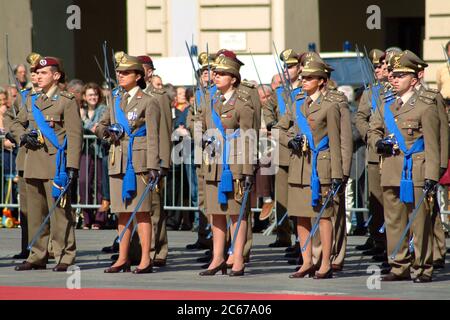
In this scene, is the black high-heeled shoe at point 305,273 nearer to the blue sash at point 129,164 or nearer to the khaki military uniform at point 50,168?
the blue sash at point 129,164

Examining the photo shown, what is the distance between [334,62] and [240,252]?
349 inches

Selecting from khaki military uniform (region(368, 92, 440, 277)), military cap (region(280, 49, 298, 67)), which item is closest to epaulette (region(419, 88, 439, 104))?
khaki military uniform (region(368, 92, 440, 277))

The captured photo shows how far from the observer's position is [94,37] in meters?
31.5

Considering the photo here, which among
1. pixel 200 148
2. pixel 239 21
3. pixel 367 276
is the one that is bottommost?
pixel 367 276

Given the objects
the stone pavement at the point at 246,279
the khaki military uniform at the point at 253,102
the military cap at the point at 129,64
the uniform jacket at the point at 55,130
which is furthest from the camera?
the uniform jacket at the point at 55,130

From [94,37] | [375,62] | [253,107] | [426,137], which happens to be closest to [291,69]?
[375,62]

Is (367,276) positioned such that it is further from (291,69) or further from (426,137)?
(291,69)

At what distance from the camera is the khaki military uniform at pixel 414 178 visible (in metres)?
13.3

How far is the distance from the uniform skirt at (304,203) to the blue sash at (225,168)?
0.58 m

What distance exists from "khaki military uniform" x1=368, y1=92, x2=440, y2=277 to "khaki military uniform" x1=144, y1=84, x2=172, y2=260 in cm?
204

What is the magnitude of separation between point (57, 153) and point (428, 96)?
11.9 ft

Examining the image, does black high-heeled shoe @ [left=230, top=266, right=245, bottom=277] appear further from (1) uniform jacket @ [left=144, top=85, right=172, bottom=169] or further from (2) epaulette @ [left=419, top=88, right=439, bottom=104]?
(2) epaulette @ [left=419, top=88, right=439, bottom=104]

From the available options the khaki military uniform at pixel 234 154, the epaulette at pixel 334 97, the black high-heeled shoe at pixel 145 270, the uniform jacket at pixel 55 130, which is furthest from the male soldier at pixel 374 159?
the uniform jacket at pixel 55 130

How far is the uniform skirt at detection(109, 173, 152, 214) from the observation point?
46.6 ft
